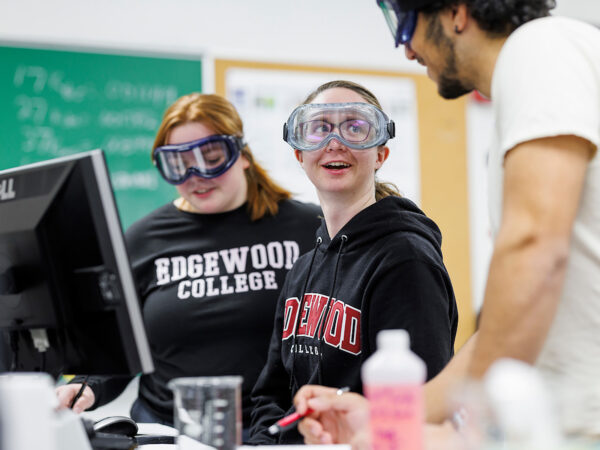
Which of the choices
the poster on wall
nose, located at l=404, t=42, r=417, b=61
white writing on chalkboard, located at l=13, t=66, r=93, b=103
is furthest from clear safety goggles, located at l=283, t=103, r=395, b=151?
white writing on chalkboard, located at l=13, t=66, r=93, b=103

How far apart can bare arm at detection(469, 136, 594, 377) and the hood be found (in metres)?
0.72

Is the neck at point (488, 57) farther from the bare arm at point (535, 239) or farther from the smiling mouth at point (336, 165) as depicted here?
the smiling mouth at point (336, 165)

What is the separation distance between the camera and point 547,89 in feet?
3.14

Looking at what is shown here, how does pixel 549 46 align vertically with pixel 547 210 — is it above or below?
above

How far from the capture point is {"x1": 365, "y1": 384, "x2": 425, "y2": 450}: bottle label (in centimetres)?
84

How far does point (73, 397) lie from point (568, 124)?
151cm

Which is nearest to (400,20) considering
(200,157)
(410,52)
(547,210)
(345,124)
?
(410,52)

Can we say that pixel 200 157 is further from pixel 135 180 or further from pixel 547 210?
pixel 547 210

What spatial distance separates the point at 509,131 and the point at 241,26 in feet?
9.82

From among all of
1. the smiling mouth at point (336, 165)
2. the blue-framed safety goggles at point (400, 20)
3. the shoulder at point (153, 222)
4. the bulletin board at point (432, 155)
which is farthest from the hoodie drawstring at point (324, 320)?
the bulletin board at point (432, 155)

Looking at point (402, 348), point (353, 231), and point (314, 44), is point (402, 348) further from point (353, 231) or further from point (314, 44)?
point (314, 44)

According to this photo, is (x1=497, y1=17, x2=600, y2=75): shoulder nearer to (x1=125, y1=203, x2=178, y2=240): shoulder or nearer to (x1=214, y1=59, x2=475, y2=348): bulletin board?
(x1=125, y1=203, x2=178, y2=240): shoulder

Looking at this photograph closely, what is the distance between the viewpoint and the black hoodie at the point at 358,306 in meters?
1.55

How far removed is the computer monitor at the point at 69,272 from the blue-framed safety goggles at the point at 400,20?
1.90 ft
